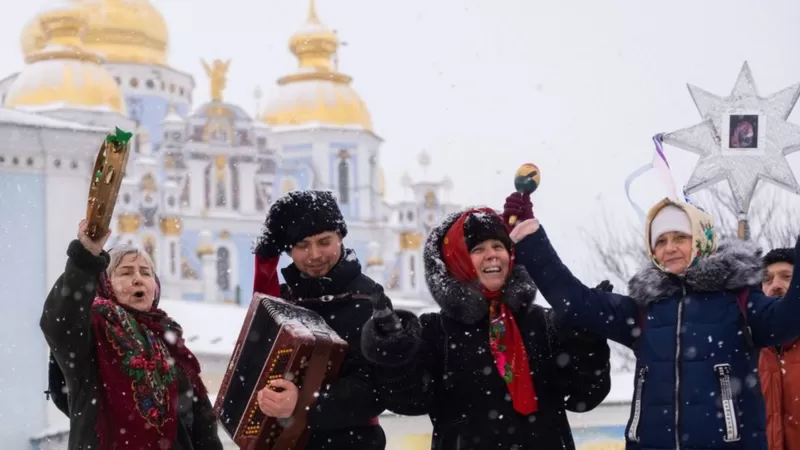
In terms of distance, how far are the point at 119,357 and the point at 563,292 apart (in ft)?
3.96

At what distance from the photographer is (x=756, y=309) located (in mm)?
3418

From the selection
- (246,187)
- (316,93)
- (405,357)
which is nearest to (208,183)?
(246,187)

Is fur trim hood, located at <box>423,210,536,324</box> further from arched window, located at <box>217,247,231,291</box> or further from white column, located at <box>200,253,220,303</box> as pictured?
arched window, located at <box>217,247,231,291</box>

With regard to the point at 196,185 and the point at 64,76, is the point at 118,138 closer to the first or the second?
the point at 64,76

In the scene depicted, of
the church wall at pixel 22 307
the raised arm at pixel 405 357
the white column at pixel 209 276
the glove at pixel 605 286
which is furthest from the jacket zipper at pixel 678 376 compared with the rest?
the white column at pixel 209 276

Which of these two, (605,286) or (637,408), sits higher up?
(605,286)

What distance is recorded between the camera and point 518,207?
3510 millimetres

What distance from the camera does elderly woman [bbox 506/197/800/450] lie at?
132 inches

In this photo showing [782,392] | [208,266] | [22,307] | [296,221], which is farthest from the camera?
[208,266]

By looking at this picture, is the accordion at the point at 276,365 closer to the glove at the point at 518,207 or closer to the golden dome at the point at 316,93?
the glove at the point at 518,207

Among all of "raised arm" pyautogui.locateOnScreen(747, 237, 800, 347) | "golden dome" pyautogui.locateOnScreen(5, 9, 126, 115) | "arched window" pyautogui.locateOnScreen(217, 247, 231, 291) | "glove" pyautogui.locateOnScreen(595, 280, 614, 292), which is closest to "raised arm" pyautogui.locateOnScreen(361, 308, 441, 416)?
"glove" pyautogui.locateOnScreen(595, 280, 614, 292)

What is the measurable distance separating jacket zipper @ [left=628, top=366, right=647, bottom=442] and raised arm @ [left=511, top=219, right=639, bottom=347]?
125mm

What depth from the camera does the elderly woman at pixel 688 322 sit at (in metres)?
3.37

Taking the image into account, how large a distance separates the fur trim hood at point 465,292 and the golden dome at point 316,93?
1467 inches
